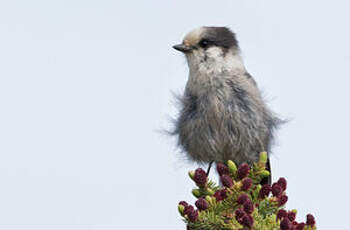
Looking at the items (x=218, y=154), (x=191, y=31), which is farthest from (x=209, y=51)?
(x=218, y=154)

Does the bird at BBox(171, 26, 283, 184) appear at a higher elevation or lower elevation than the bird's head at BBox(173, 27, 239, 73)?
lower

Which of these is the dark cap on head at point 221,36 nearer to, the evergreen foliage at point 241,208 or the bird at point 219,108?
the bird at point 219,108

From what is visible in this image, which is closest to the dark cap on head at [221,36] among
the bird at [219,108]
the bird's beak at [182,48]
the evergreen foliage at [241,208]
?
the bird at [219,108]

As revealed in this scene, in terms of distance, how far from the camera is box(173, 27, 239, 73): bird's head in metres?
6.29

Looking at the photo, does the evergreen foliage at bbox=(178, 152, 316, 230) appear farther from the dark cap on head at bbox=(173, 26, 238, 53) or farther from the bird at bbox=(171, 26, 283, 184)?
the dark cap on head at bbox=(173, 26, 238, 53)

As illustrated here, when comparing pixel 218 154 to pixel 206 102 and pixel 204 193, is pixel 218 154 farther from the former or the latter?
pixel 204 193

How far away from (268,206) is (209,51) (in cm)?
250

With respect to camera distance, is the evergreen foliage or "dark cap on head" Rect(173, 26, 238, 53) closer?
the evergreen foliage

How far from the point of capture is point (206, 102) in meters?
6.10

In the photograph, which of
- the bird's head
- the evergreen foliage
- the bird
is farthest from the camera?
the bird's head

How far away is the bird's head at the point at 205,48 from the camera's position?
629 cm

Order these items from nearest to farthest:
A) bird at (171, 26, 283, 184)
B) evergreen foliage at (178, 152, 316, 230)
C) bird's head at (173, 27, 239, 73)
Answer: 1. evergreen foliage at (178, 152, 316, 230)
2. bird at (171, 26, 283, 184)
3. bird's head at (173, 27, 239, 73)

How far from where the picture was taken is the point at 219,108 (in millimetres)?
6086

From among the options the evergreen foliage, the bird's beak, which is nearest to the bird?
the bird's beak
